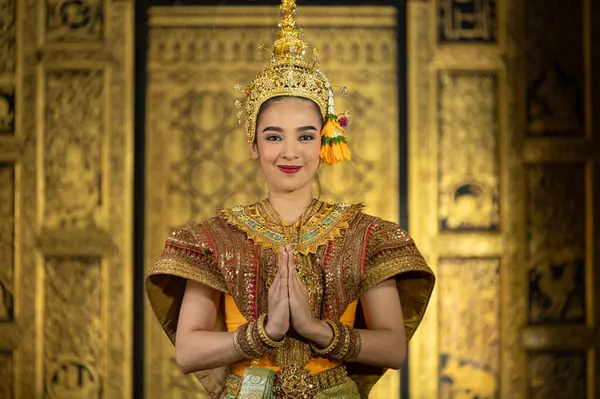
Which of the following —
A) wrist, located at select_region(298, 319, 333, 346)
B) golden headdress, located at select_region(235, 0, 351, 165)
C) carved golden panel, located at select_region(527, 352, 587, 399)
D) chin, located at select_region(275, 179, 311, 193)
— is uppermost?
golden headdress, located at select_region(235, 0, 351, 165)

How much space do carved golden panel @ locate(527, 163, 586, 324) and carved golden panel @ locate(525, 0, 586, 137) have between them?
0.21m

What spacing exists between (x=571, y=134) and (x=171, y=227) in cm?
194

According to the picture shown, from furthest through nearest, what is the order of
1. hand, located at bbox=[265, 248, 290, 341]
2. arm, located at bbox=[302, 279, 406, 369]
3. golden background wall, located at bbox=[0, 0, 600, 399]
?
golden background wall, located at bbox=[0, 0, 600, 399]
arm, located at bbox=[302, 279, 406, 369]
hand, located at bbox=[265, 248, 290, 341]

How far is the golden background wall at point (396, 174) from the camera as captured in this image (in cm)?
434

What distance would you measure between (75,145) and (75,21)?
1.92 feet

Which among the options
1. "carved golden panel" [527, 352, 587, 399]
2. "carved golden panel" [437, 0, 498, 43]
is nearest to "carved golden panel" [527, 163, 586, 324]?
"carved golden panel" [527, 352, 587, 399]

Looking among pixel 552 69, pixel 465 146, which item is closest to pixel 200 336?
pixel 465 146

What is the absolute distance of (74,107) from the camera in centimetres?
437

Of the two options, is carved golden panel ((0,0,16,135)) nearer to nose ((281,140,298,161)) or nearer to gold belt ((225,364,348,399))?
nose ((281,140,298,161))

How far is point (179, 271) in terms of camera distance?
7.13 ft

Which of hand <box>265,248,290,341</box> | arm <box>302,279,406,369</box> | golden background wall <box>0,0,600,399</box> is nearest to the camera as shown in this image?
hand <box>265,248,290,341</box>

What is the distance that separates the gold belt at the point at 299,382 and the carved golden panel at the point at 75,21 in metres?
2.65

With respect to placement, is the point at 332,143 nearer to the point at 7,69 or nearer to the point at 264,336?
the point at 264,336

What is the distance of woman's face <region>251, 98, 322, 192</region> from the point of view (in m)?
2.22
